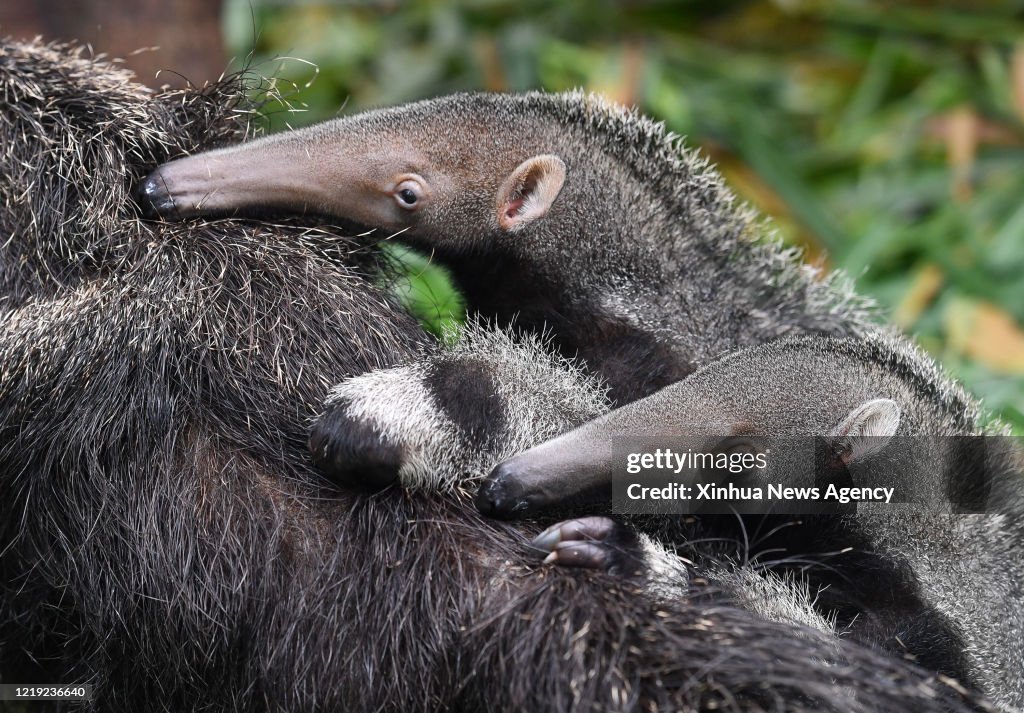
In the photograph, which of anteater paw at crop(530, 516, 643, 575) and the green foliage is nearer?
anteater paw at crop(530, 516, 643, 575)

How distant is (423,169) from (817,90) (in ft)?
16.9

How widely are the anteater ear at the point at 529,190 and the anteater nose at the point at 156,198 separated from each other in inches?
41.2

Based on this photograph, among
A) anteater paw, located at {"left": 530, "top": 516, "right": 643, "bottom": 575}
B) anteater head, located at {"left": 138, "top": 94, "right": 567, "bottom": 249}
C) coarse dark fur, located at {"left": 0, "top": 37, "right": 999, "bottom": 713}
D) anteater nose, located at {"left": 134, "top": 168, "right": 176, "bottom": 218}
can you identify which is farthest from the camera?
anteater head, located at {"left": 138, "top": 94, "right": 567, "bottom": 249}

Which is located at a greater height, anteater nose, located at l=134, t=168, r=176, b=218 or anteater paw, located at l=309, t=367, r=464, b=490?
anteater nose, located at l=134, t=168, r=176, b=218

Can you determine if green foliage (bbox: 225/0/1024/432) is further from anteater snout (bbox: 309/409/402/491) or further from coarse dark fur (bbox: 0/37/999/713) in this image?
anteater snout (bbox: 309/409/402/491)

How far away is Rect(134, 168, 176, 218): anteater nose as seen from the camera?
3221 millimetres

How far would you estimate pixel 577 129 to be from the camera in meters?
3.81

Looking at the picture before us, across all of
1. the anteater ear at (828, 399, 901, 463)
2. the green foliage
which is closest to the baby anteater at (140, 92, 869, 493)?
the anteater ear at (828, 399, 901, 463)

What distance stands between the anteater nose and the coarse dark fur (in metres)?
0.07

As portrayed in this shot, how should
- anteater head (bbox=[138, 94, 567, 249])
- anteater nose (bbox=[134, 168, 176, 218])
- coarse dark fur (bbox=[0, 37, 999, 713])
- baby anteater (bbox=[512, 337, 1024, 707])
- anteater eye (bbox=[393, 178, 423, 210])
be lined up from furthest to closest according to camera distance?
1. anteater eye (bbox=[393, 178, 423, 210])
2. anteater head (bbox=[138, 94, 567, 249])
3. anteater nose (bbox=[134, 168, 176, 218])
4. baby anteater (bbox=[512, 337, 1024, 707])
5. coarse dark fur (bbox=[0, 37, 999, 713])

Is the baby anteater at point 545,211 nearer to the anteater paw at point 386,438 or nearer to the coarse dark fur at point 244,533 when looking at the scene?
the coarse dark fur at point 244,533

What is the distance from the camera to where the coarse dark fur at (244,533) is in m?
2.61

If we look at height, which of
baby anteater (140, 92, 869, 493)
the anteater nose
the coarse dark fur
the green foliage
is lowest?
the coarse dark fur

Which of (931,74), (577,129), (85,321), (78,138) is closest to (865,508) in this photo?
(577,129)
